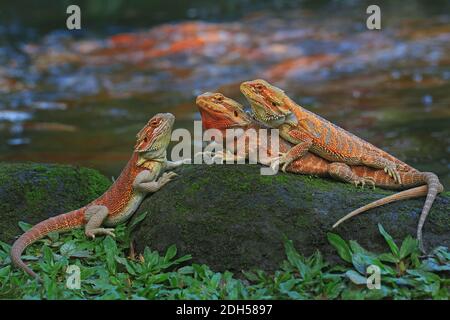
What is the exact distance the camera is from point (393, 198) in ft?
18.4

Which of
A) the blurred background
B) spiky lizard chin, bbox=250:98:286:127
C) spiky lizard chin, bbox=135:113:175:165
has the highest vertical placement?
spiky lizard chin, bbox=250:98:286:127

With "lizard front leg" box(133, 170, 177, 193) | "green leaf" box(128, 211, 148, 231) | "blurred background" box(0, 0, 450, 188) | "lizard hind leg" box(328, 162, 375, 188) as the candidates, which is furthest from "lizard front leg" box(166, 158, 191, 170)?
"blurred background" box(0, 0, 450, 188)

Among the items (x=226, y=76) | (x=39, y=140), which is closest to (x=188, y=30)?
(x=226, y=76)

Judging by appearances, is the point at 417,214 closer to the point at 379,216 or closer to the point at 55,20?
the point at 379,216

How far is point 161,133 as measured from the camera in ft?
20.5

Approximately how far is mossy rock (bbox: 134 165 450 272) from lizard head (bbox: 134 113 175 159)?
46 cm

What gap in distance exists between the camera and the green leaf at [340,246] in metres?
5.30

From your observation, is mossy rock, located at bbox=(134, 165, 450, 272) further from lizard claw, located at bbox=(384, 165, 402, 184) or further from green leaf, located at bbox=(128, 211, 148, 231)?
lizard claw, located at bbox=(384, 165, 402, 184)

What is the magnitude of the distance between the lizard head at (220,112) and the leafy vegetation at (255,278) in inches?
41.3

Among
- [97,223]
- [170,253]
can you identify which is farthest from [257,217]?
[97,223]

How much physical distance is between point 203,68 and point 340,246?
44.2 ft

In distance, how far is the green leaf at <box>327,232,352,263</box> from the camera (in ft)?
17.4

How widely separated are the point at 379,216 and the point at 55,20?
19.0 m

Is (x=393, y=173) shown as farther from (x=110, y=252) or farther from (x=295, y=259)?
(x=110, y=252)
